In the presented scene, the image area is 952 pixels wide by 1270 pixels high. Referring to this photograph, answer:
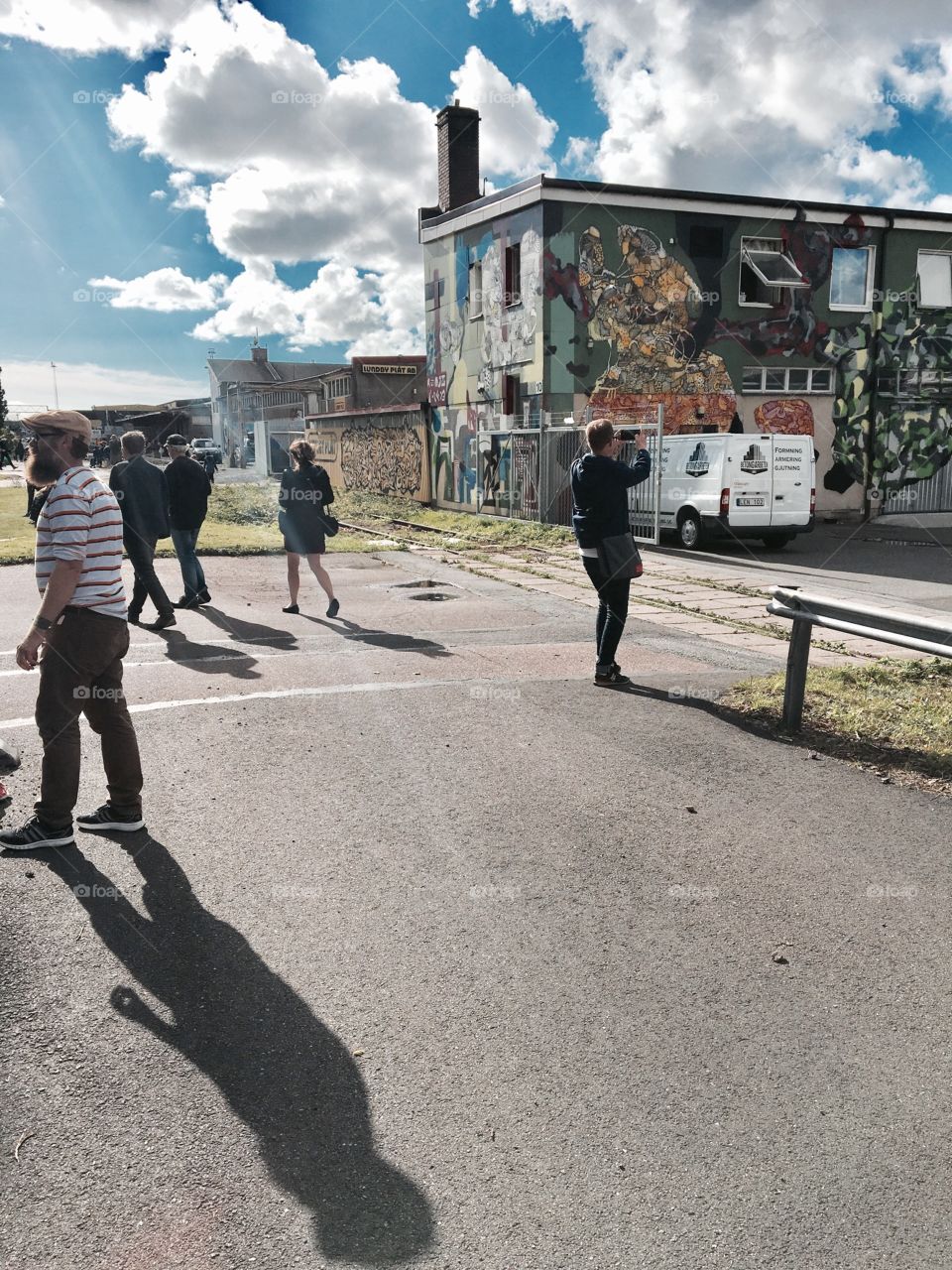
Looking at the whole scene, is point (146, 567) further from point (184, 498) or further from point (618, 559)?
point (618, 559)

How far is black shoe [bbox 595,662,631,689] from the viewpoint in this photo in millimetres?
7840

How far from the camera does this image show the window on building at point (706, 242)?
77.7 ft

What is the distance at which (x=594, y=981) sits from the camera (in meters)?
3.48

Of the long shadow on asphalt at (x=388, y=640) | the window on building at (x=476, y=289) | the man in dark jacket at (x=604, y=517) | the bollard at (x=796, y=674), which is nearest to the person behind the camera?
the bollard at (x=796, y=674)

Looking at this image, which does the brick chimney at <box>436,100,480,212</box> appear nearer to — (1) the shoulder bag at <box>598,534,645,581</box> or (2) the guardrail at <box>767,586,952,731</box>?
(1) the shoulder bag at <box>598,534,645,581</box>

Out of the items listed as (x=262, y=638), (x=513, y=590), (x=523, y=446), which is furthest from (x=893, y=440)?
(x=262, y=638)

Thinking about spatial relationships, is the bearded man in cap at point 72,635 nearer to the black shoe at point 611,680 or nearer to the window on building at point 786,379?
the black shoe at point 611,680

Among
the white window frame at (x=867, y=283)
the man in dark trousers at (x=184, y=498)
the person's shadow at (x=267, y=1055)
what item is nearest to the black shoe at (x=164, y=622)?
the man in dark trousers at (x=184, y=498)

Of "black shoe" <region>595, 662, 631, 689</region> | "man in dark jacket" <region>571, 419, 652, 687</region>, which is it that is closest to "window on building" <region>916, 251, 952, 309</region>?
"man in dark jacket" <region>571, 419, 652, 687</region>

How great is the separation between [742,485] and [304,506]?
9469 mm

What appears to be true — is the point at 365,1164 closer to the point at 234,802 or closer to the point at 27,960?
the point at 27,960

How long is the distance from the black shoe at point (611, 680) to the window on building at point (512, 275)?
17.6 metres

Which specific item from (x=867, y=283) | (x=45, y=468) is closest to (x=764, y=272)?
(x=867, y=283)

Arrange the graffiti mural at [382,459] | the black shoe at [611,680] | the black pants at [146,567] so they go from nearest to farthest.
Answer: the black shoe at [611,680] → the black pants at [146,567] → the graffiti mural at [382,459]
